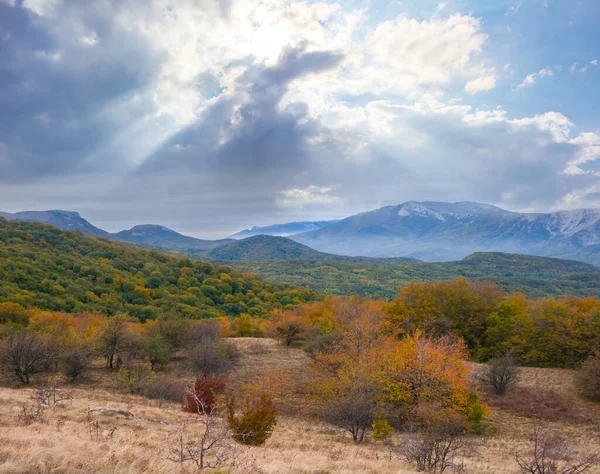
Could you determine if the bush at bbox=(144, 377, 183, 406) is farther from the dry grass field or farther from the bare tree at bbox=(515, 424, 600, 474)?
the bare tree at bbox=(515, 424, 600, 474)


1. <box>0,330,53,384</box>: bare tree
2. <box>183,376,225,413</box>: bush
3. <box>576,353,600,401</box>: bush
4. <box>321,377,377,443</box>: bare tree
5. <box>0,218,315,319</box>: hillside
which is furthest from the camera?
<box>0,218,315,319</box>: hillside

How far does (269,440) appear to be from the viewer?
1620cm

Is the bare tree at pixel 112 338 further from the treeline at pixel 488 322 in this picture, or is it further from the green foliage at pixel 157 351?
the treeline at pixel 488 322

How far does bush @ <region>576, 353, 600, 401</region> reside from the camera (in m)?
27.0

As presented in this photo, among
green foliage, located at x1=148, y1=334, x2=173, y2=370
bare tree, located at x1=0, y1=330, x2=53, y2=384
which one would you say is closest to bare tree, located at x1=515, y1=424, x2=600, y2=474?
green foliage, located at x1=148, y1=334, x2=173, y2=370

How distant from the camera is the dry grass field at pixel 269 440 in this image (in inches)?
284

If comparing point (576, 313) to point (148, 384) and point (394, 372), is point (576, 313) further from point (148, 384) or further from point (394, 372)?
point (148, 384)

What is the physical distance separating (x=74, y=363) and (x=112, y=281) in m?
55.7

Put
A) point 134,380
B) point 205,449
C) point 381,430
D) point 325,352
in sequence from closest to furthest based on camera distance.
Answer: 1. point 205,449
2. point 381,430
3. point 134,380
4. point 325,352

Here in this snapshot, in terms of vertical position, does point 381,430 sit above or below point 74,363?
below

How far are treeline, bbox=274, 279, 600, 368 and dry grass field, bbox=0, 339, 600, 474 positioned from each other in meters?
4.25

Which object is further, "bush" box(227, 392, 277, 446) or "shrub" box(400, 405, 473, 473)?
"bush" box(227, 392, 277, 446)

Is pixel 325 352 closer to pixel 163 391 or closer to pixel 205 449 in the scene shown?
pixel 163 391

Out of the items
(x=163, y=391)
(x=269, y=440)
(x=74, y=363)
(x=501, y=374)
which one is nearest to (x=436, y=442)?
(x=269, y=440)
